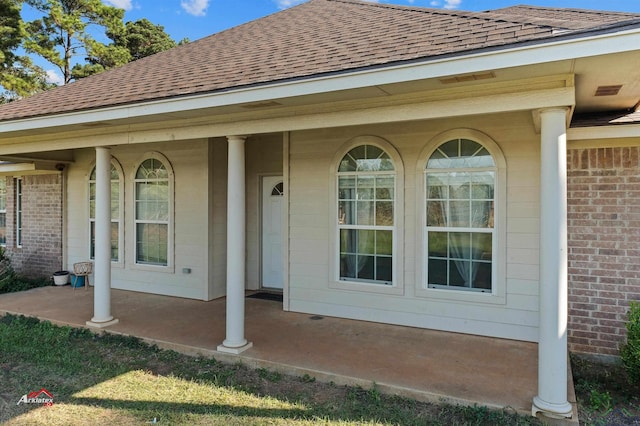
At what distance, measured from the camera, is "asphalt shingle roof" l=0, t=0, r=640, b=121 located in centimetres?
367

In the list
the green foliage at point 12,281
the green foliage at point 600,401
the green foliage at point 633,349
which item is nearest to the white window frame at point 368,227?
the green foliage at point 600,401

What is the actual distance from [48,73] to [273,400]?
20.5m

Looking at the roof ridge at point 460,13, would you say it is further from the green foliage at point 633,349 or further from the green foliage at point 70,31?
the green foliage at point 70,31

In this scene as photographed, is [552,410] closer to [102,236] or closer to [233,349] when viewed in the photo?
[233,349]

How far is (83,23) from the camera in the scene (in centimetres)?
1944

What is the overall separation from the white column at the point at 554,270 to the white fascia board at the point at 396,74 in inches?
23.7

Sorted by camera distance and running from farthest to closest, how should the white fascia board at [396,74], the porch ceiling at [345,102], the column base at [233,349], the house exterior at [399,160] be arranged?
the column base at [233,349], the house exterior at [399,160], the porch ceiling at [345,102], the white fascia board at [396,74]

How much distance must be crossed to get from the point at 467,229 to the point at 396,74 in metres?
2.66

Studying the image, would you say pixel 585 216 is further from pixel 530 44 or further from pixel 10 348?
pixel 10 348

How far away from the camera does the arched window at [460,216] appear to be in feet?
17.6

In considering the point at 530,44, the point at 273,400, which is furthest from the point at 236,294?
the point at 530,44

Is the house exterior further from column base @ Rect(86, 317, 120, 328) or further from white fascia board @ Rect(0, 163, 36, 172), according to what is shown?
white fascia board @ Rect(0, 163, 36, 172)

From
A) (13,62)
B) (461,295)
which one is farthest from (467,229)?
(13,62)

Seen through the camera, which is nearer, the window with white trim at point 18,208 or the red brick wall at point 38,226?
the red brick wall at point 38,226
